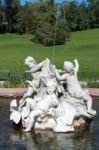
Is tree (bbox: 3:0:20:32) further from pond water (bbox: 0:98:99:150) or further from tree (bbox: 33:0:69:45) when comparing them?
pond water (bbox: 0:98:99:150)

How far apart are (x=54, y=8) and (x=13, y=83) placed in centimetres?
4807

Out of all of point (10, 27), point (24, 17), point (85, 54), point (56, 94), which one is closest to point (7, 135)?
point (56, 94)

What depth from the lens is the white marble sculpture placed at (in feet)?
49.8

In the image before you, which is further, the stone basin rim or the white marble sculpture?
the stone basin rim

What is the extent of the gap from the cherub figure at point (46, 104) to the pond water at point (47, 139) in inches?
15.6

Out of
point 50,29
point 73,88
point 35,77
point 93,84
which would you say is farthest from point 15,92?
point 50,29

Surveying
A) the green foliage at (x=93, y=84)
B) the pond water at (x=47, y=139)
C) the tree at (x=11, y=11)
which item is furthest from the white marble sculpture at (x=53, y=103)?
the tree at (x=11, y=11)

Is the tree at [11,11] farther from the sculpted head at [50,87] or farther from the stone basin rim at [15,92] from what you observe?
the sculpted head at [50,87]

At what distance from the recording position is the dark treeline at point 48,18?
63375 mm

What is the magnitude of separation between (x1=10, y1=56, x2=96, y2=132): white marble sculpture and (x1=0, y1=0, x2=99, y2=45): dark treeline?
1703 inches

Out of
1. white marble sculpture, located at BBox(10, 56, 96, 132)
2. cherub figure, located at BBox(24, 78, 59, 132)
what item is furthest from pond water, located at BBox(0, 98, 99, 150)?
cherub figure, located at BBox(24, 78, 59, 132)

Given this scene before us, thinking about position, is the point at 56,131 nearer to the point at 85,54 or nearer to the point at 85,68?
the point at 85,68

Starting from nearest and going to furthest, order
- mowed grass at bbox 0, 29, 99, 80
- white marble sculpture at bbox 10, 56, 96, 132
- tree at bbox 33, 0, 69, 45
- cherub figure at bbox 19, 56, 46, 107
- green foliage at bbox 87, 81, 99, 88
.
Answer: white marble sculpture at bbox 10, 56, 96, 132, cherub figure at bbox 19, 56, 46, 107, green foliage at bbox 87, 81, 99, 88, mowed grass at bbox 0, 29, 99, 80, tree at bbox 33, 0, 69, 45

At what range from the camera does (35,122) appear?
50.4 ft
